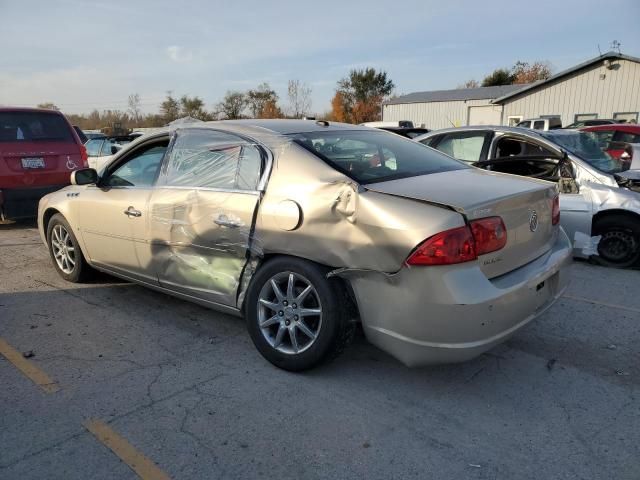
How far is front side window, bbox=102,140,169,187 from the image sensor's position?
4.20 m

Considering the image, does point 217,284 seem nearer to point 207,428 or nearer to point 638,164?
point 207,428

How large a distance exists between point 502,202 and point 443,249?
1.80ft

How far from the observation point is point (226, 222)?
352 centimetres

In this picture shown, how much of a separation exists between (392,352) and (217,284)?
141 cm

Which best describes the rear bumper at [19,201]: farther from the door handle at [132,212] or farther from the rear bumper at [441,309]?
the rear bumper at [441,309]

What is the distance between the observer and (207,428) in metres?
2.77

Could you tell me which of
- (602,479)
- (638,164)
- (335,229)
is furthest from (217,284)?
(638,164)

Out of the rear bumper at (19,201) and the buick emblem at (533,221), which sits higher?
the buick emblem at (533,221)

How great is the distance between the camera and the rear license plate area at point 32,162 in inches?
305

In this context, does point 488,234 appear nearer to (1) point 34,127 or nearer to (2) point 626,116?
(1) point 34,127

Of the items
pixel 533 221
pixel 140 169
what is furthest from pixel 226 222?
pixel 533 221

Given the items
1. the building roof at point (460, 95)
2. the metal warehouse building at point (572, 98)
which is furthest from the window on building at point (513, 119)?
the building roof at point (460, 95)

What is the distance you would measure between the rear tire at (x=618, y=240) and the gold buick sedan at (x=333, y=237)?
2.57 m

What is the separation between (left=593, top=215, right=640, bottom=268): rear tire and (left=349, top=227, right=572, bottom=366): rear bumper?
11.0 ft
